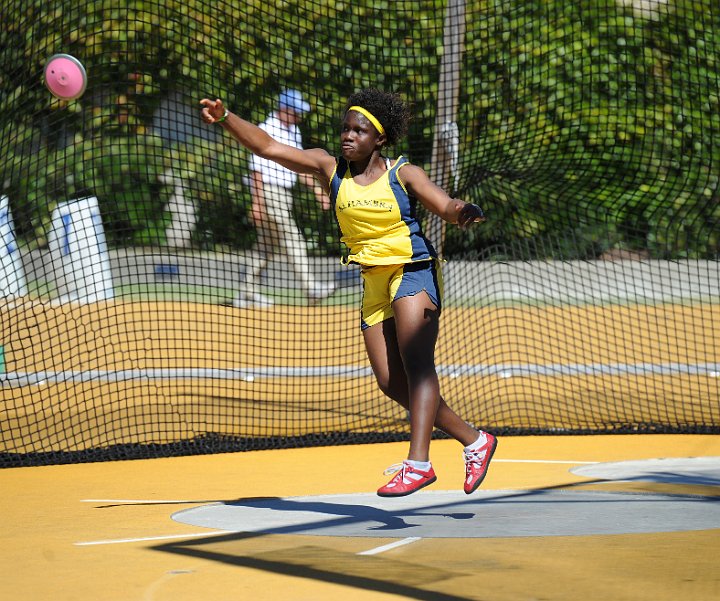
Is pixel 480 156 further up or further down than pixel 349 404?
further up

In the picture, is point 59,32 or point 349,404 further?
point 349,404

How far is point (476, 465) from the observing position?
→ 5.90 metres

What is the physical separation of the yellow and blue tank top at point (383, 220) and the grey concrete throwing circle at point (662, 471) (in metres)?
2.27

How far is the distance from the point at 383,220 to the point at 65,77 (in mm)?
2697

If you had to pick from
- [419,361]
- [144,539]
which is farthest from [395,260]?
[144,539]

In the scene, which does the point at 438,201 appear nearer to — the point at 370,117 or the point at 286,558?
the point at 370,117

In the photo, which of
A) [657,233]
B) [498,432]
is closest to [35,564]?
[498,432]

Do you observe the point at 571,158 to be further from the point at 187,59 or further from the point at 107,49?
the point at 107,49

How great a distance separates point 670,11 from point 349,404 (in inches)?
175

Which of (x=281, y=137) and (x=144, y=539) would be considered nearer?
(x=144, y=539)

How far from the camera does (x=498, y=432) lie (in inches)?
367

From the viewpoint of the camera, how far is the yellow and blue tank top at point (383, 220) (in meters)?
5.75

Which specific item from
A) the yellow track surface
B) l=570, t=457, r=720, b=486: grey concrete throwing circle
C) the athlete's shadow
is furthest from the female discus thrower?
l=570, t=457, r=720, b=486: grey concrete throwing circle

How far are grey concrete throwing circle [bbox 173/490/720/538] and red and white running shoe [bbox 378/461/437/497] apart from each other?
0.58 ft
